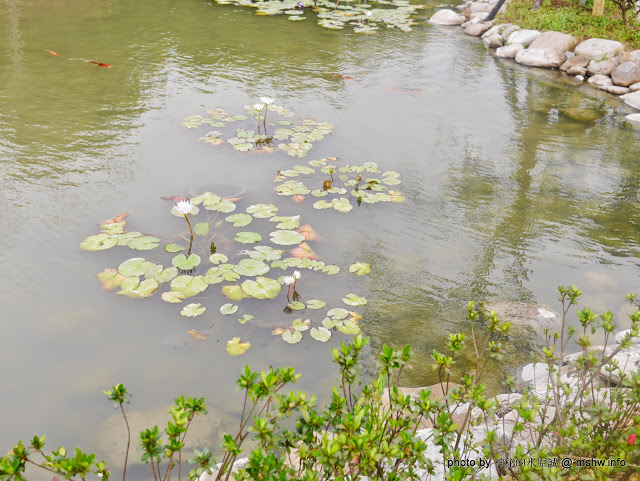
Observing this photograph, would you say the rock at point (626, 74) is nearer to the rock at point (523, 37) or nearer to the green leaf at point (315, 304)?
the rock at point (523, 37)

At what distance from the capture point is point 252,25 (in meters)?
8.83

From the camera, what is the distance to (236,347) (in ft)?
9.23

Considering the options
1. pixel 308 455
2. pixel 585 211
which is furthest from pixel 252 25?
pixel 308 455

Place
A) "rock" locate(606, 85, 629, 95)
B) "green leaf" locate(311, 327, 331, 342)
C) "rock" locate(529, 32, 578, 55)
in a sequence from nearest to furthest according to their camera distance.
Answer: "green leaf" locate(311, 327, 331, 342)
"rock" locate(606, 85, 629, 95)
"rock" locate(529, 32, 578, 55)

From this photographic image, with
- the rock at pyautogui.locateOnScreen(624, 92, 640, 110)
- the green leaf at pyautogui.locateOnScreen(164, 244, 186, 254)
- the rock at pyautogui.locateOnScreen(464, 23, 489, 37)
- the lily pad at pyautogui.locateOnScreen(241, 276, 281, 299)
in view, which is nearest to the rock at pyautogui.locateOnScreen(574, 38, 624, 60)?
the rock at pyautogui.locateOnScreen(624, 92, 640, 110)

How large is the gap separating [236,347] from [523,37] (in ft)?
25.6

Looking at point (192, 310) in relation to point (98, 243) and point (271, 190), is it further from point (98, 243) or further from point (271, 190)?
point (271, 190)

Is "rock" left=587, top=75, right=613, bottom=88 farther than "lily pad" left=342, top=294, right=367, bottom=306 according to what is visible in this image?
Yes

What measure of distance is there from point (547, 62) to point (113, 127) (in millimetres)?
6357

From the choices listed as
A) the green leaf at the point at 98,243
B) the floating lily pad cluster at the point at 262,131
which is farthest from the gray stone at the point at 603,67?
the green leaf at the point at 98,243

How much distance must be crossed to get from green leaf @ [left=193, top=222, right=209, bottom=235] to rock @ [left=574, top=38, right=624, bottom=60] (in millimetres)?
6712

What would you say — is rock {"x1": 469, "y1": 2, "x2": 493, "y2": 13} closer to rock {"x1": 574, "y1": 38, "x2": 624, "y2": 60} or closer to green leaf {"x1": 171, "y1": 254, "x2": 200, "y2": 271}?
rock {"x1": 574, "y1": 38, "x2": 624, "y2": 60}

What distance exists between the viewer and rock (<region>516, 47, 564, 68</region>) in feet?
25.5

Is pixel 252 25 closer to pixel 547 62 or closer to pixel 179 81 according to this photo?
pixel 179 81
